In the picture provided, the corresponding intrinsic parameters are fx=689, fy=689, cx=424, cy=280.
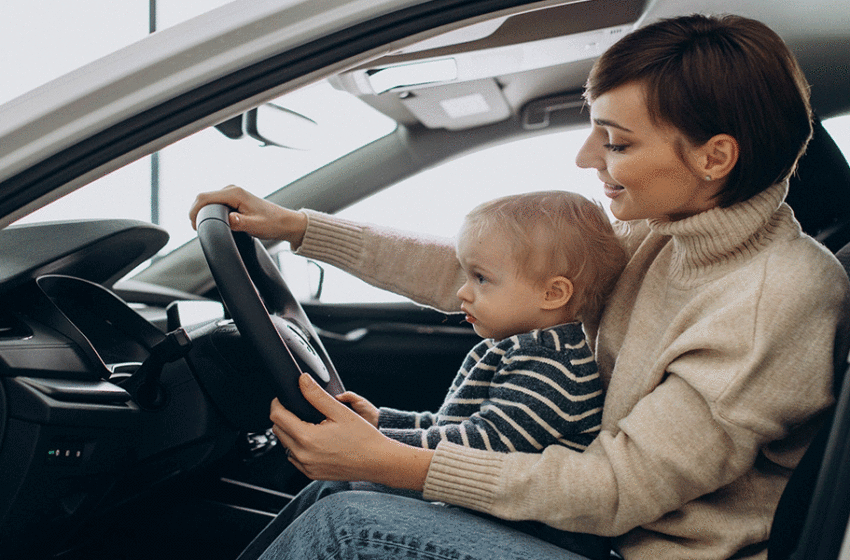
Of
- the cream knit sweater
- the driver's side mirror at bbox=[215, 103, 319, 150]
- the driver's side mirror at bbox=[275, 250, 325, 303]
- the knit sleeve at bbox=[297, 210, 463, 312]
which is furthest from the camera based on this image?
the driver's side mirror at bbox=[275, 250, 325, 303]

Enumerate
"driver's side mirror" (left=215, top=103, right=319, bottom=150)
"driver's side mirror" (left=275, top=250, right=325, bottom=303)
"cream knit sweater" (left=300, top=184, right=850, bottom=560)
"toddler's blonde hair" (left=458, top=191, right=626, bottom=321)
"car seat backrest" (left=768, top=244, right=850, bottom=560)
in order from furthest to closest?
"driver's side mirror" (left=275, top=250, right=325, bottom=303)
"driver's side mirror" (left=215, top=103, right=319, bottom=150)
"toddler's blonde hair" (left=458, top=191, right=626, bottom=321)
"cream knit sweater" (left=300, top=184, right=850, bottom=560)
"car seat backrest" (left=768, top=244, right=850, bottom=560)

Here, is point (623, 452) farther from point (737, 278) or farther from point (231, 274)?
point (231, 274)

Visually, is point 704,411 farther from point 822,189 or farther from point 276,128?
point 276,128

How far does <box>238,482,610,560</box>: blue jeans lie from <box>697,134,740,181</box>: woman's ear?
1.56 feet

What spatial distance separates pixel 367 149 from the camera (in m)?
2.06

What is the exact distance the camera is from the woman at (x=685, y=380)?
2.41ft

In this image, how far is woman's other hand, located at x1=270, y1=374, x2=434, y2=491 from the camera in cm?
82

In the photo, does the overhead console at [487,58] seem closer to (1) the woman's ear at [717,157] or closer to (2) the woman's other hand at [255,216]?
(2) the woman's other hand at [255,216]

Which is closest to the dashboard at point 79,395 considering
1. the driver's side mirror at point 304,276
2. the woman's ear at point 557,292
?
the woman's ear at point 557,292

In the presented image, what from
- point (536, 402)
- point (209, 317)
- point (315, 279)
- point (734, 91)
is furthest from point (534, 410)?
point (315, 279)

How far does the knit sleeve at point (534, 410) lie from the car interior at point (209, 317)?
0.25 metres

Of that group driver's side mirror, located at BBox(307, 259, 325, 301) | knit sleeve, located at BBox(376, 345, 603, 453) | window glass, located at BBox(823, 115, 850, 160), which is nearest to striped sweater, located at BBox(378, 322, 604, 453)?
knit sleeve, located at BBox(376, 345, 603, 453)

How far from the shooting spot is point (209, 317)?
1421 millimetres

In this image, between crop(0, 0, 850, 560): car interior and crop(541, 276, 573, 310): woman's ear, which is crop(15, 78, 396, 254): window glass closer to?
crop(0, 0, 850, 560): car interior
